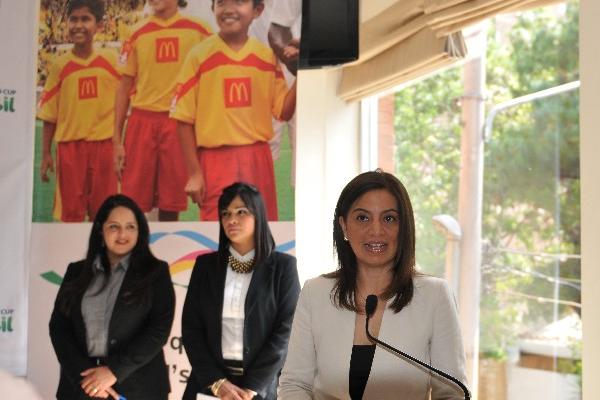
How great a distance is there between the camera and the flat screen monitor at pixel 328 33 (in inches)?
140

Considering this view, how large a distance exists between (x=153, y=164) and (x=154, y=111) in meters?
0.24

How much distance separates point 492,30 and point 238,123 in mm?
1351

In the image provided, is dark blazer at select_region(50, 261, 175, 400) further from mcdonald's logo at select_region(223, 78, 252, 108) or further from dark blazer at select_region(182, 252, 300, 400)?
mcdonald's logo at select_region(223, 78, 252, 108)

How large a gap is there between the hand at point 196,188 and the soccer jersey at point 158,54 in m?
0.34

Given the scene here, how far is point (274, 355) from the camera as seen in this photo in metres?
3.54

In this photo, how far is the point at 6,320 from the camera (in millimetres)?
3926

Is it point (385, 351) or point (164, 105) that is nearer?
point (385, 351)

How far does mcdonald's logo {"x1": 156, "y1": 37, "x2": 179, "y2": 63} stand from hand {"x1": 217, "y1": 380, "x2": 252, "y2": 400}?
4.70ft

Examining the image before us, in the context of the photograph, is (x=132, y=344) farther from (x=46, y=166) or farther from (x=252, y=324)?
(x=46, y=166)

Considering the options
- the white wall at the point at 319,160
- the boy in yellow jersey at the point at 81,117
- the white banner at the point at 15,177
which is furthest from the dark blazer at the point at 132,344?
the white wall at the point at 319,160

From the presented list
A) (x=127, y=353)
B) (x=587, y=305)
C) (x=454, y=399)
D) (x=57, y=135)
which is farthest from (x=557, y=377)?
(x=57, y=135)

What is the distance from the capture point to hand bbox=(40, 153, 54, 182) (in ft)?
12.8

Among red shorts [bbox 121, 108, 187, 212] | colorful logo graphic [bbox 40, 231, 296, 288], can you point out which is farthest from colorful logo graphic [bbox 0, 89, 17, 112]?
colorful logo graphic [bbox 40, 231, 296, 288]

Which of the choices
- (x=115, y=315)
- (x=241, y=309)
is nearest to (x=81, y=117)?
(x=115, y=315)
